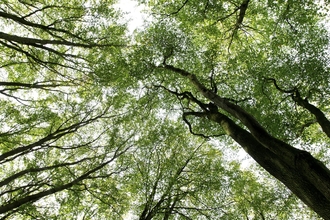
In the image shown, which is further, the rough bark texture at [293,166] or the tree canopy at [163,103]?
the tree canopy at [163,103]

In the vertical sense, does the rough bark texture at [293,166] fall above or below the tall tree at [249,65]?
below

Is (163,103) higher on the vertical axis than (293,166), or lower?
higher

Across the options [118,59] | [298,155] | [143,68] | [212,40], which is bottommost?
[298,155]

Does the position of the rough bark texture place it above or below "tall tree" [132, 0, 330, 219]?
below

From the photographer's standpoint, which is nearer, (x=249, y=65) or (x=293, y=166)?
(x=293, y=166)

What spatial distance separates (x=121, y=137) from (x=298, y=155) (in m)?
7.55

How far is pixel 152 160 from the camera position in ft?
39.4

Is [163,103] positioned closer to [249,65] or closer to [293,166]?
[249,65]

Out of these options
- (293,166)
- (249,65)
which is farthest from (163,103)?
(293,166)

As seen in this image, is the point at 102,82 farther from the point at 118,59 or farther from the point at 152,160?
the point at 152,160

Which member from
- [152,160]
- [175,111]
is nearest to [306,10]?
[175,111]

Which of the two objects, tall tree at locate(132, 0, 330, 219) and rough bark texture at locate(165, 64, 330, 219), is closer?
rough bark texture at locate(165, 64, 330, 219)

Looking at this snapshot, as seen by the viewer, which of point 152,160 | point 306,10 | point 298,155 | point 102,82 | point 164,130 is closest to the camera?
point 298,155

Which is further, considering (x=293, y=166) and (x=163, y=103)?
(x=163, y=103)
